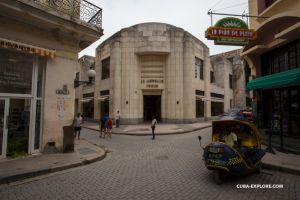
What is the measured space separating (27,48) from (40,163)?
4477mm

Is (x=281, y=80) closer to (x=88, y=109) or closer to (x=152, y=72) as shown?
(x=152, y=72)

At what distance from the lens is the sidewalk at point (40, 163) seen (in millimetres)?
5758

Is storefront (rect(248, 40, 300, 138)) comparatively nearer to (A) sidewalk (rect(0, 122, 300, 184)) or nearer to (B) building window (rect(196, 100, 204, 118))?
(A) sidewalk (rect(0, 122, 300, 184))

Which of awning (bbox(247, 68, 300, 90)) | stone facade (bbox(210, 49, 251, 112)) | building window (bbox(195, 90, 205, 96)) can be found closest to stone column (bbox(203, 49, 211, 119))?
building window (bbox(195, 90, 205, 96))

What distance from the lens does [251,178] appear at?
5750 mm

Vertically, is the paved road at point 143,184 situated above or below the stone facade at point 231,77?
below

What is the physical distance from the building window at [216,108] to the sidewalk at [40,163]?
82.6 ft

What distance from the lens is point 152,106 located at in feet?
84.6

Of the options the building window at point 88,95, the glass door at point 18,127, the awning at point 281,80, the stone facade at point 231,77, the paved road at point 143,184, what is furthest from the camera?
the stone facade at point 231,77

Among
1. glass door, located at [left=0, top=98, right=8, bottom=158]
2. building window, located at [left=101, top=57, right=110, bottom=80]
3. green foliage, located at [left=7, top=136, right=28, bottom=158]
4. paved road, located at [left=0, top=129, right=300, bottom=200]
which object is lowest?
paved road, located at [left=0, top=129, right=300, bottom=200]

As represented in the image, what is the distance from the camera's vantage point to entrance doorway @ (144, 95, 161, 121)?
2506cm

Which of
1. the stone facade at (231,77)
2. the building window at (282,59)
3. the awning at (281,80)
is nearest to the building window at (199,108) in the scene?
the stone facade at (231,77)

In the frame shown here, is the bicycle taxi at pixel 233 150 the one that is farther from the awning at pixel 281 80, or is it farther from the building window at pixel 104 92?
the building window at pixel 104 92

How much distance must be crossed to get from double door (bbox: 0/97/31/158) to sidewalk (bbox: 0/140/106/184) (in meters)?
0.50
